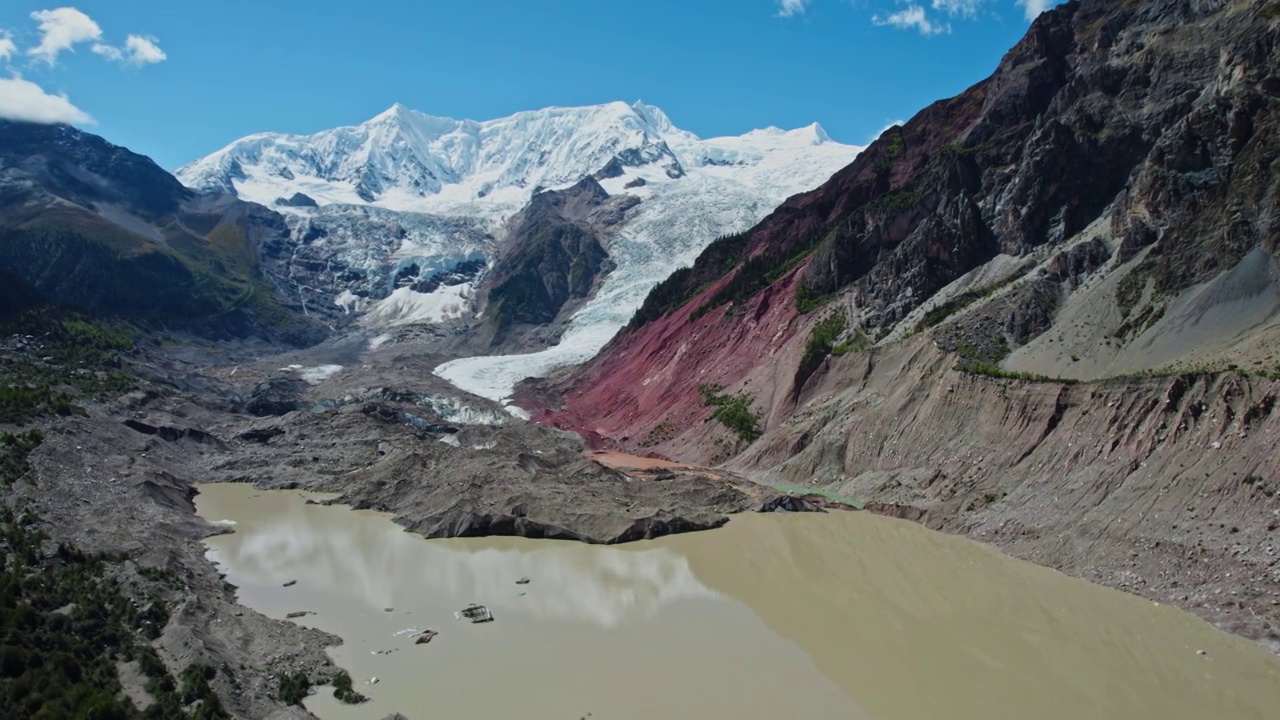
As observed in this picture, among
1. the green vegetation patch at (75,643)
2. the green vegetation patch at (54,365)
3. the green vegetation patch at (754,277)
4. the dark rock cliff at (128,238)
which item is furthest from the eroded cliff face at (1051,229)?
the dark rock cliff at (128,238)

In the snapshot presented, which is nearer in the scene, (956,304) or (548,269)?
(956,304)

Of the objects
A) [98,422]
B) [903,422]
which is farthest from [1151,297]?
[98,422]

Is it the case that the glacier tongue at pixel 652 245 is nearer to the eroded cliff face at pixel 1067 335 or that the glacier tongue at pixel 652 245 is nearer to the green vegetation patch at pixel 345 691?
the eroded cliff face at pixel 1067 335

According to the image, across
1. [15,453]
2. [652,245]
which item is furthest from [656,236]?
[15,453]

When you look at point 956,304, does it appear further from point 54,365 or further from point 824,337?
point 54,365

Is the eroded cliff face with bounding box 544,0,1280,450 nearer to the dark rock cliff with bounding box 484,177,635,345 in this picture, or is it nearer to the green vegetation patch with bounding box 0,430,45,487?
the green vegetation patch with bounding box 0,430,45,487

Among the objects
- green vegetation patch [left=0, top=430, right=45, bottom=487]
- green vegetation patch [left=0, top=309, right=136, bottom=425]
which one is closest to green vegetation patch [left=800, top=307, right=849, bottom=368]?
green vegetation patch [left=0, top=430, right=45, bottom=487]
